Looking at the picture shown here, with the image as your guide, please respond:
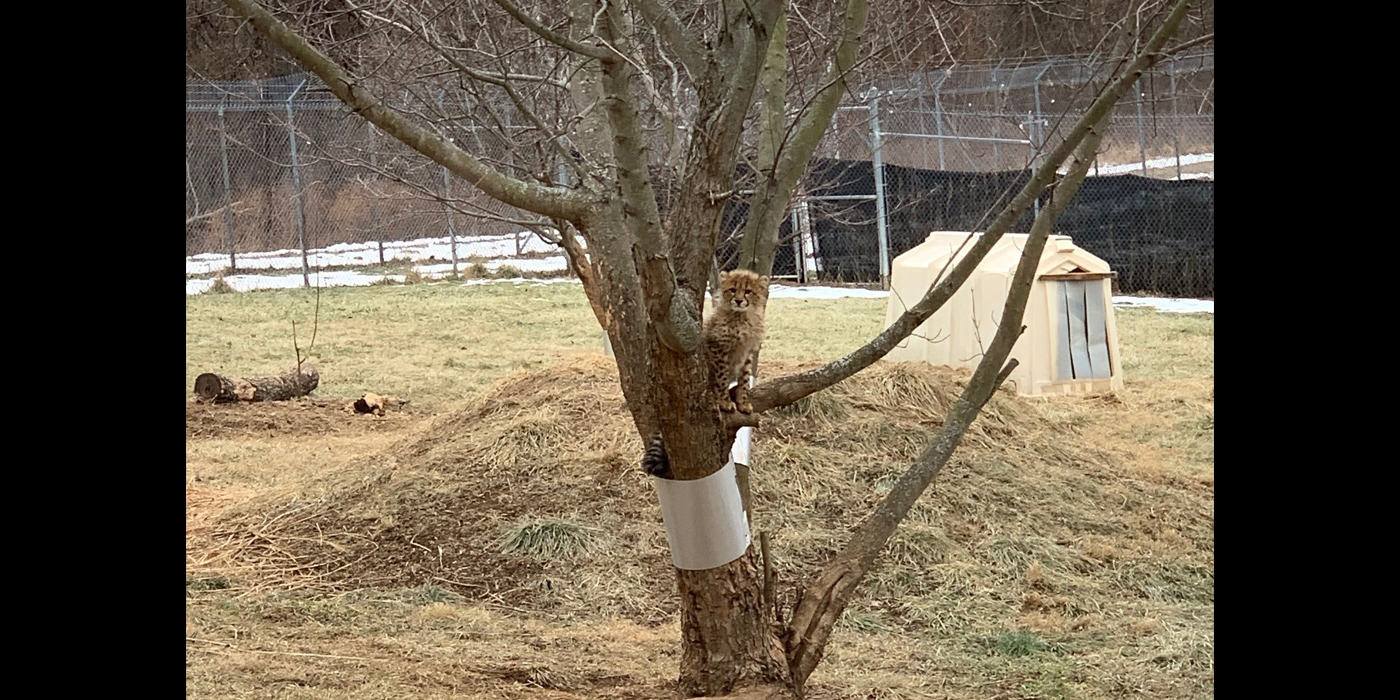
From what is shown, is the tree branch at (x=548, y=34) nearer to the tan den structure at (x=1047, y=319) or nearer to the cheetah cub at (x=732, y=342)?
the cheetah cub at (x=732, y=342)

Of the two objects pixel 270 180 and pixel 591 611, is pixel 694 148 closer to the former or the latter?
pixel 591 611

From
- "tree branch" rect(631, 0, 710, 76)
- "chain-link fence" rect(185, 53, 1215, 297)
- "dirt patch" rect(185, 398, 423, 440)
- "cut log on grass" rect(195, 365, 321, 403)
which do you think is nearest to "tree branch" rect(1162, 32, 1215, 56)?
"tree branch" rect(631, 0, 710, 76)

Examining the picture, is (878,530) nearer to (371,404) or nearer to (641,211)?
(641,211)

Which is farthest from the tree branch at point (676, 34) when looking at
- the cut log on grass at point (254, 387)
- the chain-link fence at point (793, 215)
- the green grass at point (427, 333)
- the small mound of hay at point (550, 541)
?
the chain-link fence at point (793, 215)

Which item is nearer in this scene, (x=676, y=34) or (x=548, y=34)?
(x=548, y=34)

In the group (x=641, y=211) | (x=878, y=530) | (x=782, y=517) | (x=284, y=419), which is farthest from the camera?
(x=284, y=419)

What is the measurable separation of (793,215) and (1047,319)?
13.7 ft

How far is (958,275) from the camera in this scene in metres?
3.06

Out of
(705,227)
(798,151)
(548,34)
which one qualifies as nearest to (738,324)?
(798,151)

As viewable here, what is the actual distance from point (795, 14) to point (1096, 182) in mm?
10830

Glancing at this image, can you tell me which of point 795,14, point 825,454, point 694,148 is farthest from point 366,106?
point 825,454

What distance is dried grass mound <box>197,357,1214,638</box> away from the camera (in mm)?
5168

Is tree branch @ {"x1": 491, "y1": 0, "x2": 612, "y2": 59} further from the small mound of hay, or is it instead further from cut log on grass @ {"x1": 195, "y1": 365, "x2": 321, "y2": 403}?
cut log on grass @ {"x1": 195, "y1": 365, "x2": 321, "y2": 403}

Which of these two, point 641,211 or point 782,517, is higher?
point 641,211
